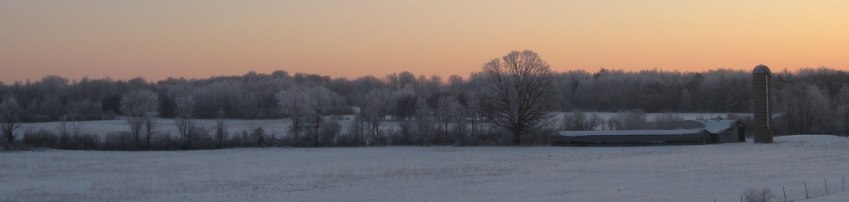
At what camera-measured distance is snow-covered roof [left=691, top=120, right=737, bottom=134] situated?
7269cm

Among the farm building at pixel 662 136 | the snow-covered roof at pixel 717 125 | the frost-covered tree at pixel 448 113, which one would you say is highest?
the frost-covered tree at pixel 448 113

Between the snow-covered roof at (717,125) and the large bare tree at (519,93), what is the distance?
13.1m

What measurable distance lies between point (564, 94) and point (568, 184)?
11938cm

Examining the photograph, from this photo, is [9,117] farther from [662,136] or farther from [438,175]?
[662,136]

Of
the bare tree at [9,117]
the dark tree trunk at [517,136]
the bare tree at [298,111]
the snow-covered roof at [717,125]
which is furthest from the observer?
the bare tree at [298,111]

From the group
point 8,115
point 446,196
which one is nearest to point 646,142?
point 446,196

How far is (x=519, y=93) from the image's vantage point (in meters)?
77.6

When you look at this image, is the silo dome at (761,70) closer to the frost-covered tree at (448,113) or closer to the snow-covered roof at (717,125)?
the snow-covered roof at (717,125)

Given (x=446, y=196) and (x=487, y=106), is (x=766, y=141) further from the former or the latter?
(x=446, y=196)

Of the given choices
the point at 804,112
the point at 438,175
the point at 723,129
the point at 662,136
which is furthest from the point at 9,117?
the point at 804,112

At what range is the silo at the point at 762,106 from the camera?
70.4 m

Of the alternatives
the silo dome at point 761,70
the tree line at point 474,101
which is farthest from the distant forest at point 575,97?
the silo dome at point 761,70

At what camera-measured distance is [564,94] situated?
6088 inches

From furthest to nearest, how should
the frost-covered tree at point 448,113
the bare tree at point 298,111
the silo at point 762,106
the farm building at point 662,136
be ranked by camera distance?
the frost-covered tree at point 448,113, the bare tree at point 298,111, the farm building at point 662,136, the silo at point 762,106
